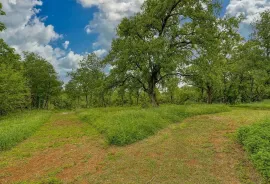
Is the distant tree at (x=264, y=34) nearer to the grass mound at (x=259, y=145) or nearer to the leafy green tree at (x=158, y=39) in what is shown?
the leafy green tree at (x=158, y=39)

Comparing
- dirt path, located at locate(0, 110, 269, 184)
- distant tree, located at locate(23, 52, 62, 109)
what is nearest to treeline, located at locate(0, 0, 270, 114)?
dirt path, located at locate(0, 110, 269, 184)

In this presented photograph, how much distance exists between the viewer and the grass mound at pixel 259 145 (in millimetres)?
5169

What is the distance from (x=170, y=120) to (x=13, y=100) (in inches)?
829

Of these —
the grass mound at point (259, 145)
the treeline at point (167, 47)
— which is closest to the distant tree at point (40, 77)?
the treeline at point (167, 47)

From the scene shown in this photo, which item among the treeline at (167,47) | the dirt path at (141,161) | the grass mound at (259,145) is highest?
the treeline at (167,47)

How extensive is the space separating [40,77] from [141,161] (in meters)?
44.0

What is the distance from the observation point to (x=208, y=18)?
18.0m

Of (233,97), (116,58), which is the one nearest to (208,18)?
(116,58)

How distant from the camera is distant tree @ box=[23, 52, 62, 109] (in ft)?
140

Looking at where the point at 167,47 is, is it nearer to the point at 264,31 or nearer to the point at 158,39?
the point at 158,39

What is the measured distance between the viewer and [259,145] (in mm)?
6074

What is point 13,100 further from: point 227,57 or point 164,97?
point 164,97

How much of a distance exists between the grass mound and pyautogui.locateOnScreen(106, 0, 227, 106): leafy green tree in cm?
1059

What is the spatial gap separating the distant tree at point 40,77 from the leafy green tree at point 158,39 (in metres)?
29.4
